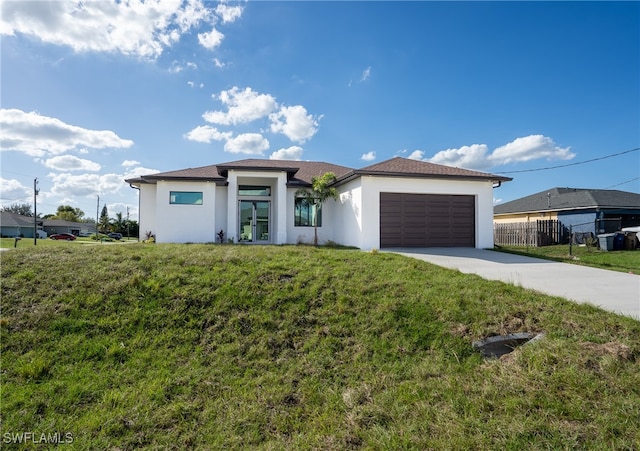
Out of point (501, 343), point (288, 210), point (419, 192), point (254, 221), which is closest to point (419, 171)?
point (419, 192)

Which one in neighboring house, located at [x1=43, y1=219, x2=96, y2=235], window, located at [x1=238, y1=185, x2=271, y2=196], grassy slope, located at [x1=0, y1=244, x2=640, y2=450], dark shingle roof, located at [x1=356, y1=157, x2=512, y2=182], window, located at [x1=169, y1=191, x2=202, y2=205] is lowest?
grassy slope, located at [x1=0, y1=244, x2=640, y2=450]

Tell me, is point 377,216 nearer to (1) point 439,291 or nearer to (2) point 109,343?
(1) point 439,291

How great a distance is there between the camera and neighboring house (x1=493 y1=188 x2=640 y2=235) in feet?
64.3

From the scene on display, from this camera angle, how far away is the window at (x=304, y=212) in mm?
15586

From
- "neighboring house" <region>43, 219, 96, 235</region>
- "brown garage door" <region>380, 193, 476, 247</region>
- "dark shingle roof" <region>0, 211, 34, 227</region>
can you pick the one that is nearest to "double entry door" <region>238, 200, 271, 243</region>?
"brown garage door" <region>380, 193, 476, 247</region>

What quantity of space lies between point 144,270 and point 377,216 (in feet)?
28.0

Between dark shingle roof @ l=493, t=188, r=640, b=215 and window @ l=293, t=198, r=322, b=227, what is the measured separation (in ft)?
57.1

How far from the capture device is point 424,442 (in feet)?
9.82

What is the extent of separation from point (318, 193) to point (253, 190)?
3.95 metres

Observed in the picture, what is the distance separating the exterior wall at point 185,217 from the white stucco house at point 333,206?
4 centimetres

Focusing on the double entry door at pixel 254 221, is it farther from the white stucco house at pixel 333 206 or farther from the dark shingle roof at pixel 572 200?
the dark shingle roof at pixel 572 200

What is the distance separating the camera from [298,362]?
4445 mm

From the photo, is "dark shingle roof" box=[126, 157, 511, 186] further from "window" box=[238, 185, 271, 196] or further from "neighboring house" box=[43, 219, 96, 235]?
"neighboring house" box=[43, 219, 96, 235]

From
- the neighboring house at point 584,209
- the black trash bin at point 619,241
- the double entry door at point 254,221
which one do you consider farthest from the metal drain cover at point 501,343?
the neighboring house at point 584,209
